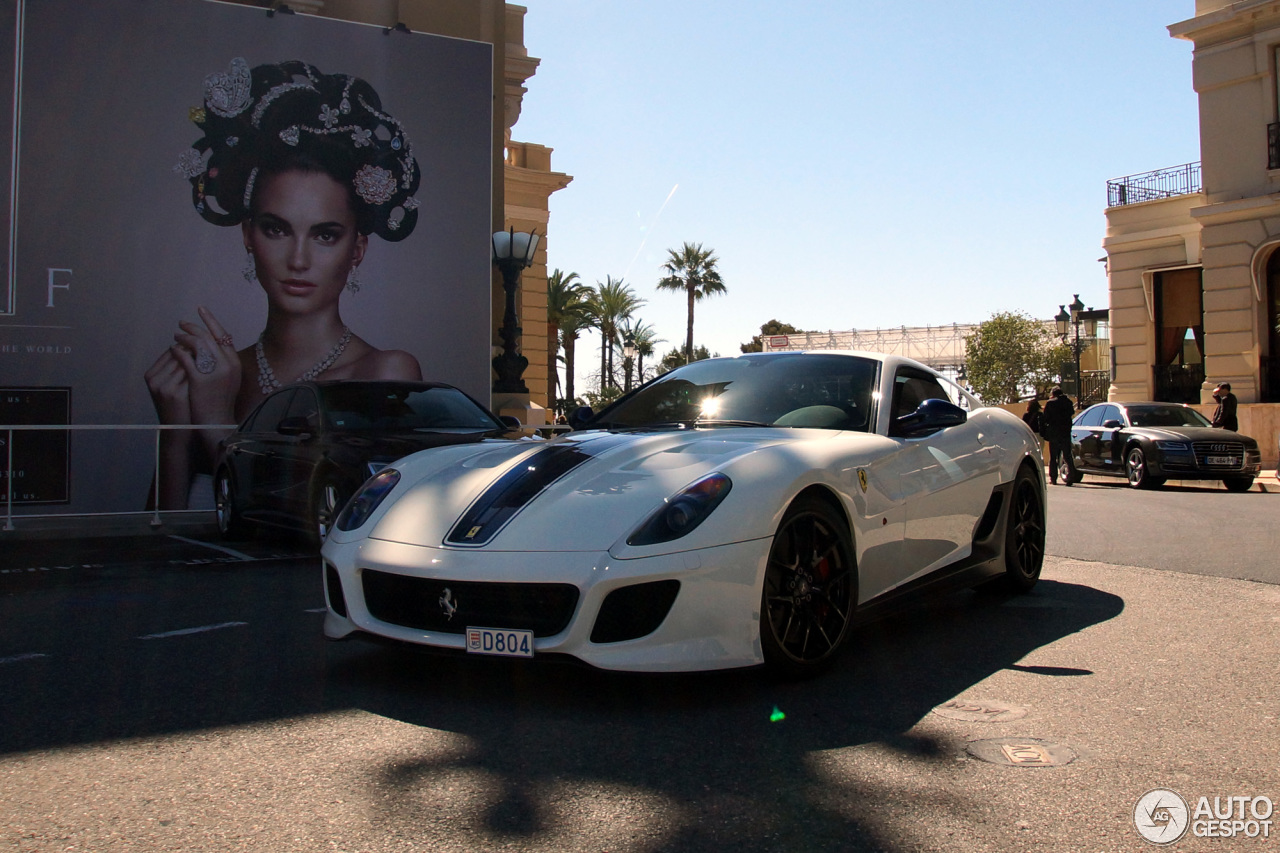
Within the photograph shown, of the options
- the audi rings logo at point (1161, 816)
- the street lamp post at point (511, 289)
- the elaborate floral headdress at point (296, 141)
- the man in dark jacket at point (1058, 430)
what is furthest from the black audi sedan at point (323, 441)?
the man in dark jacket at point (1058, 430)

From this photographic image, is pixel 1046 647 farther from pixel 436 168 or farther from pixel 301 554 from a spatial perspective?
pixel 436 168

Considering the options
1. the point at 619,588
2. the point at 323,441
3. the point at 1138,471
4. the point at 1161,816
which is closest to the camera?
the point at 1161,816

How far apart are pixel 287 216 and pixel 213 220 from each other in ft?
2.90

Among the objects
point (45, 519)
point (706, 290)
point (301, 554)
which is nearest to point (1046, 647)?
point (301, 554)

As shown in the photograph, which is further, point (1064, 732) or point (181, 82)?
point (181, 82)

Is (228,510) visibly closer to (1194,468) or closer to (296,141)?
(296,141)

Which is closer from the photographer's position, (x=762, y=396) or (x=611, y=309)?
(x=762, y=396)

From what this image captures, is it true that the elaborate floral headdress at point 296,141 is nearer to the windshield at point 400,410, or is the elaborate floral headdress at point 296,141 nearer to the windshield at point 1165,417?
the windshield at point 400,410

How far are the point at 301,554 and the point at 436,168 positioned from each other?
723 cm

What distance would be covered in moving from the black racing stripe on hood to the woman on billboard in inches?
355

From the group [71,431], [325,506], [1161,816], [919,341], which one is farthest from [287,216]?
[919,341]

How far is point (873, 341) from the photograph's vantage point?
5950 cm

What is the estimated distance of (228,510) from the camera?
32.2 feet

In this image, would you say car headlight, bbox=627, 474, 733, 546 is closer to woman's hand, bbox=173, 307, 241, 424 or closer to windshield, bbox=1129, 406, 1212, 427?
woman's hand, bbox=173, 307, 241, 424
